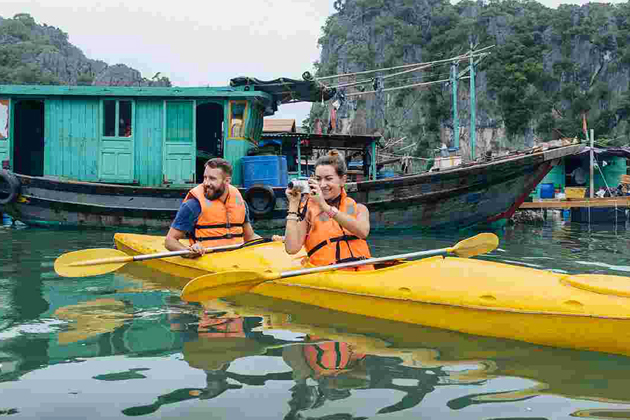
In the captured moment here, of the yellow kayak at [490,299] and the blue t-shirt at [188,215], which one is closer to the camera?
the yellow kayak at [490,299]

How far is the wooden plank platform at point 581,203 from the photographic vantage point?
18.8m

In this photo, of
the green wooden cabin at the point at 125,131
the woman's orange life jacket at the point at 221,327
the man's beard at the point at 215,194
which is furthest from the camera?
the green wooden cabin at the point at 125,131

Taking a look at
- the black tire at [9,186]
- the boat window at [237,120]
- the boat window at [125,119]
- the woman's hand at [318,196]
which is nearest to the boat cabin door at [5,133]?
the black tire at [9,186]

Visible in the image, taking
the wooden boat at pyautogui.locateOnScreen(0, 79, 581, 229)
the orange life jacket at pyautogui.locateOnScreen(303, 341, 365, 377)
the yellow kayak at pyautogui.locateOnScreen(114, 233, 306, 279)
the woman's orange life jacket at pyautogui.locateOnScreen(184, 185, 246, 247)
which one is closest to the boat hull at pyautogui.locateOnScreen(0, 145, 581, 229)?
the wooden boat at pyautogui.locateOnScreen(0, 79, 581, 229)

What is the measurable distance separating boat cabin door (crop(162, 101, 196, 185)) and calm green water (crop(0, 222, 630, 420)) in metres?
6.95

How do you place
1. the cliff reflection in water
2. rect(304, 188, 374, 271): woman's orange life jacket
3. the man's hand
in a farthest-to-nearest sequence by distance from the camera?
the man's hand → rect(304, 188, 374, 271): woman's orange life jacket → the cliff reflection in water

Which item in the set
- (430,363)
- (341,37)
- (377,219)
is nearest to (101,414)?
(430,363)

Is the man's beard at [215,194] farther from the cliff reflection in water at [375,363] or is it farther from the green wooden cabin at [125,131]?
the green wooden cabin at [125,131]

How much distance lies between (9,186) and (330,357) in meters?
10.5

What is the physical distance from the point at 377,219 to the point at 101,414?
31.4ft

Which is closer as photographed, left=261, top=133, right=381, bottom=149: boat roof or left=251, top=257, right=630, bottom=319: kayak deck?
left=251, top=257, right=630, bottom=319: kayak deck

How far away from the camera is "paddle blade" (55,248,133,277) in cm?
552

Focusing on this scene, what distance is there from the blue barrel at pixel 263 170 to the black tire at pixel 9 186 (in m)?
4.71

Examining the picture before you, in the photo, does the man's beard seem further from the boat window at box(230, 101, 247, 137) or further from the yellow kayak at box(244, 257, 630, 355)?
the boat window at box(230, 101, 247, 137)
